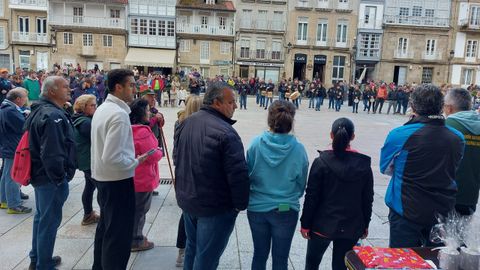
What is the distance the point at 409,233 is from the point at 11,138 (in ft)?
16.3

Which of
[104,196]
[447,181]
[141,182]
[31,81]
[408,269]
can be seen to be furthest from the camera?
[31,81]

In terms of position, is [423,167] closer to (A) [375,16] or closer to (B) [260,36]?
(B) [260,36]

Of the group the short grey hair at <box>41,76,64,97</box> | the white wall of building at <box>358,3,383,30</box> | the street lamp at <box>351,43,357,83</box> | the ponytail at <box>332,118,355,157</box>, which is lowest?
the ponytail at <box>332,118,355,157</box>

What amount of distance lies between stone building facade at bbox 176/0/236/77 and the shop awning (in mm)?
1362

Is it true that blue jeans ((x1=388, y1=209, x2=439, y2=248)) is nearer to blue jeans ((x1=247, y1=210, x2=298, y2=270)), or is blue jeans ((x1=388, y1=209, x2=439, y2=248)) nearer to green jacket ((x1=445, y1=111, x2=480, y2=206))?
green jacket ((x1=445, y1=111, x2=480, y2=206))

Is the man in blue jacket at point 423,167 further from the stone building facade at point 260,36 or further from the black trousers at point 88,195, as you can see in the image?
the stone building facade at point 260,36

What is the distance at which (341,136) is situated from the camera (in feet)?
9.55

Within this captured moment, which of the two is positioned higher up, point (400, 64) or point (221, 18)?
point (221, 18)

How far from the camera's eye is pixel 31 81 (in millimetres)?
14430

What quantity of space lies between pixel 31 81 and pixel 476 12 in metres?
40.6

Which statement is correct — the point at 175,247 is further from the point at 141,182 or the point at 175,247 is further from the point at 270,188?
the point at 270,188

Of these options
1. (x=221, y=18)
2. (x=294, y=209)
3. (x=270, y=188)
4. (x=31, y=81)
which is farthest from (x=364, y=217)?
(x=221, y=18)

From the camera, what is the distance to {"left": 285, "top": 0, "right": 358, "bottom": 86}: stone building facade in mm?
38344

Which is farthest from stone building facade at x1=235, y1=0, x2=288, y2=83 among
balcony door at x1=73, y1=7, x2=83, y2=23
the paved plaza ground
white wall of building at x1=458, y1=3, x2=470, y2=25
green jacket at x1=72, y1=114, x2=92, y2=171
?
green jacket at x1=72, y1=114, x2=92, y2=171
